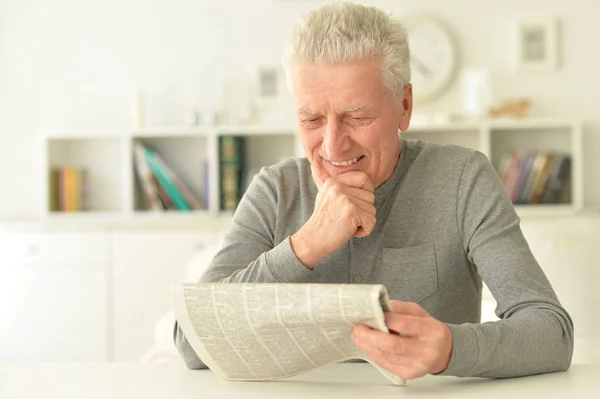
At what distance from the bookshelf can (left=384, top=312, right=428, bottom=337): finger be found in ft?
9.94

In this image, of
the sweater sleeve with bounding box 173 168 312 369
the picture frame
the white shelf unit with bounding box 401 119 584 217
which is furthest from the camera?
the picture frame

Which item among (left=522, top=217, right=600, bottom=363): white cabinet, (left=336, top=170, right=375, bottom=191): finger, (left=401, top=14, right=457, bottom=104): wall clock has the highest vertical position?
(left=401, top=14, right=457, bottom=104): wall clock

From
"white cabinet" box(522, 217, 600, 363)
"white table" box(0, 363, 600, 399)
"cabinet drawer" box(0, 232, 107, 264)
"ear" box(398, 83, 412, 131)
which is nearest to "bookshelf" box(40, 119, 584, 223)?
"cabinet drawer" box(0, 232, 107, 264)

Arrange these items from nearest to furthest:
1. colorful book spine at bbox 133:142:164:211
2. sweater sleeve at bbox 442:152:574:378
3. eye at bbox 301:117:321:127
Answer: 1. sweater sleeve at bbox 442:152:574:378
2. eye at bbox 301:117:321:127
3. colorful book spine at bbox 133:142:164:211

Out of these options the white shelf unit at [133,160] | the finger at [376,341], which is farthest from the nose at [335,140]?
the white shelf unit at [133,160]

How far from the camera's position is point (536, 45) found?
14.1 ft

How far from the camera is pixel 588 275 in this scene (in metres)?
2.40

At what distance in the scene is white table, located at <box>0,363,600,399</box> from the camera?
1105 millimetres

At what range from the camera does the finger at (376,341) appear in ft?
3.50

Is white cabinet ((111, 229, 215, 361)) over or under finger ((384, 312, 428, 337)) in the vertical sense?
under

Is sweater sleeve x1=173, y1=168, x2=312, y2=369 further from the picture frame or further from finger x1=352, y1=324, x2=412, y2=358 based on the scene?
the picture frame

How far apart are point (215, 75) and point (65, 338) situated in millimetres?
1462

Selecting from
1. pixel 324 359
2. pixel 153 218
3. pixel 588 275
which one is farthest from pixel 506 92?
pixel 324 359

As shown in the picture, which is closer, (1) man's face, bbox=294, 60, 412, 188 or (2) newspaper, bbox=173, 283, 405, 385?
(2) newspaper, bbox=173, 283, 405, 385
